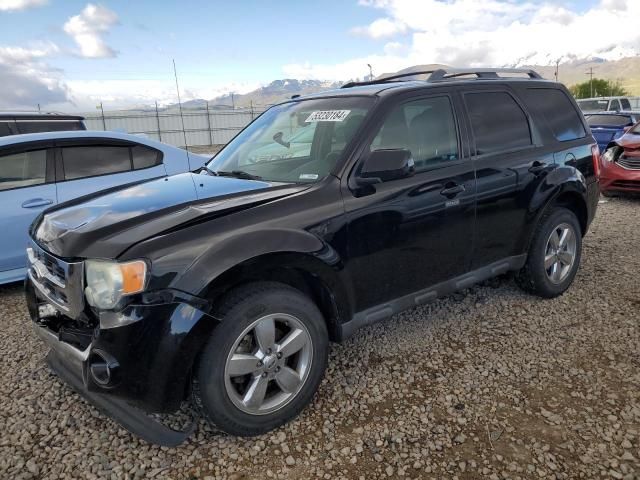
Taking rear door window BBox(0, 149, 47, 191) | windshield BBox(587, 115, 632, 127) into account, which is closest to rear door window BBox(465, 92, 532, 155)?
rear door window BBox(0, 149, 47, 191)

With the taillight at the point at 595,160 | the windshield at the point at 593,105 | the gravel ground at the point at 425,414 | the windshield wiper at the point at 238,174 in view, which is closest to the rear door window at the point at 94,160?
the gravel ground at the point at 425,414

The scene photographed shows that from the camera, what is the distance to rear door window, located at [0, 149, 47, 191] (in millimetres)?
4648

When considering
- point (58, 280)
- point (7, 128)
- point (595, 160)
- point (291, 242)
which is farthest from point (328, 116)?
point (7, 128)

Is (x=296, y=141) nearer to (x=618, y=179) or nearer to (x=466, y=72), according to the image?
(x=466, y=72)

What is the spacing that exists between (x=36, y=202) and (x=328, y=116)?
3191 millimetres

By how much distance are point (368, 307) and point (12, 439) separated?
2.08 meters

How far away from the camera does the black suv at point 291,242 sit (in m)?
2.18

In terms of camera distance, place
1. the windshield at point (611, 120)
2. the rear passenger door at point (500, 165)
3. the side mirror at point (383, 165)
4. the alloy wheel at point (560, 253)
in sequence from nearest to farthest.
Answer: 1. the side mirror at point (383, 165)
2. the rear passenger door at point (500, 165)
3. the alloy wheel at point (560, 253)
4. the windshield at point (611, 120)

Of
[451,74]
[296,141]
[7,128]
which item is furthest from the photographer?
[7,128]

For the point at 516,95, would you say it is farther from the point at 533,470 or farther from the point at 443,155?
the point at 533,470

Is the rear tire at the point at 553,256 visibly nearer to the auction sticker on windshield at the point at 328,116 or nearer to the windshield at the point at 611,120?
the auction sticker on windshield at the point at 328,116

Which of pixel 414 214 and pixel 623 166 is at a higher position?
pixel 414 214

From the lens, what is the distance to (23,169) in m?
4.73

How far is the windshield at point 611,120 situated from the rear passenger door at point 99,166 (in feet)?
38.8
